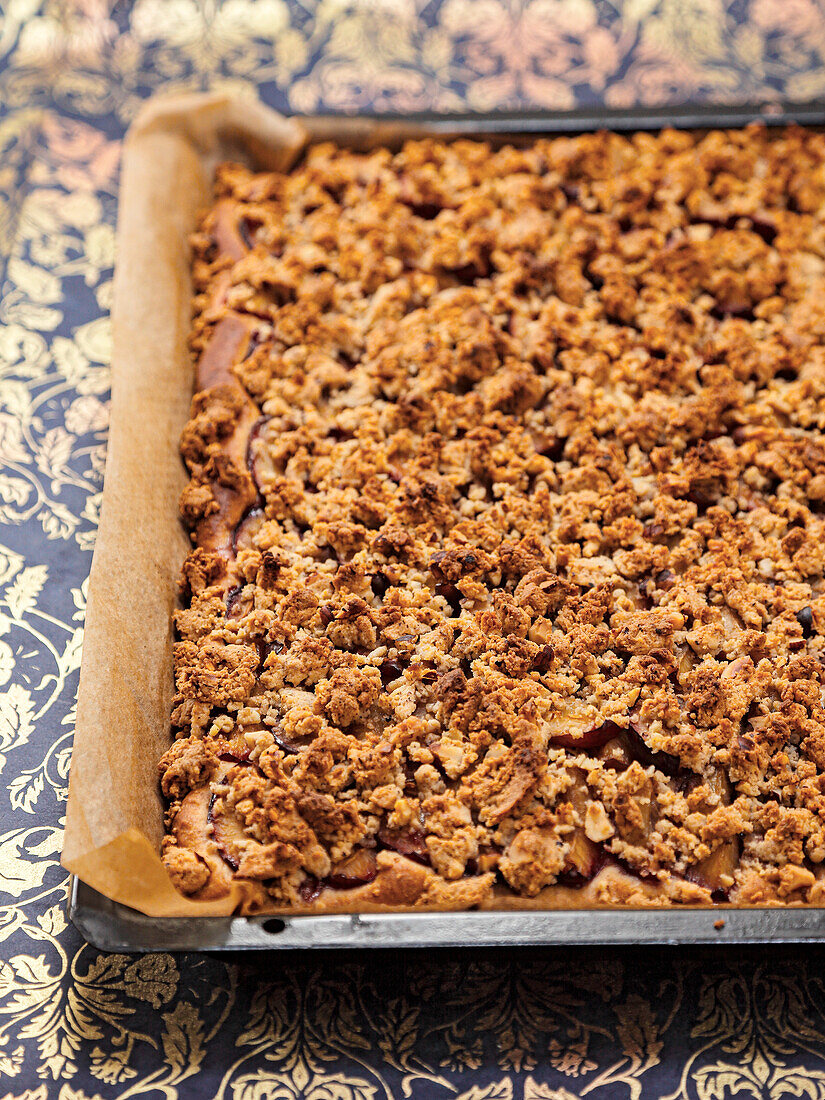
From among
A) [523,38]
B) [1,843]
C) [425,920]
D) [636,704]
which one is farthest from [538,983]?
[523,38]

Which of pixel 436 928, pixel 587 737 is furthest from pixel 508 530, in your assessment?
pixel 436 928

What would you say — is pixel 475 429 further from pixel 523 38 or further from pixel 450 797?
pixel 523 38

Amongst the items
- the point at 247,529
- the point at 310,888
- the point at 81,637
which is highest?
the point at 247,529

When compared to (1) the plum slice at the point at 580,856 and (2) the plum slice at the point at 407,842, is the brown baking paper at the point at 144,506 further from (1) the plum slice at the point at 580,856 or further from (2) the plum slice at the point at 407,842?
(1) the plum slice at the point at 580,856

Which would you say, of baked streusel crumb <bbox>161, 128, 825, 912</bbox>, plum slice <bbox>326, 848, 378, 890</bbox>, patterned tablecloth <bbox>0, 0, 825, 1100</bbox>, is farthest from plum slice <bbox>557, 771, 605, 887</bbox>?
plum slice <bbox>326, 848, 378, 890</bbox>

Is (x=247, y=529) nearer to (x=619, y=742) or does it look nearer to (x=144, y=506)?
(x=144, y=506)

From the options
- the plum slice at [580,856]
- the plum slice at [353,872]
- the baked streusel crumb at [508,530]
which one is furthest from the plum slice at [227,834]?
the plum slice at [580,856]
